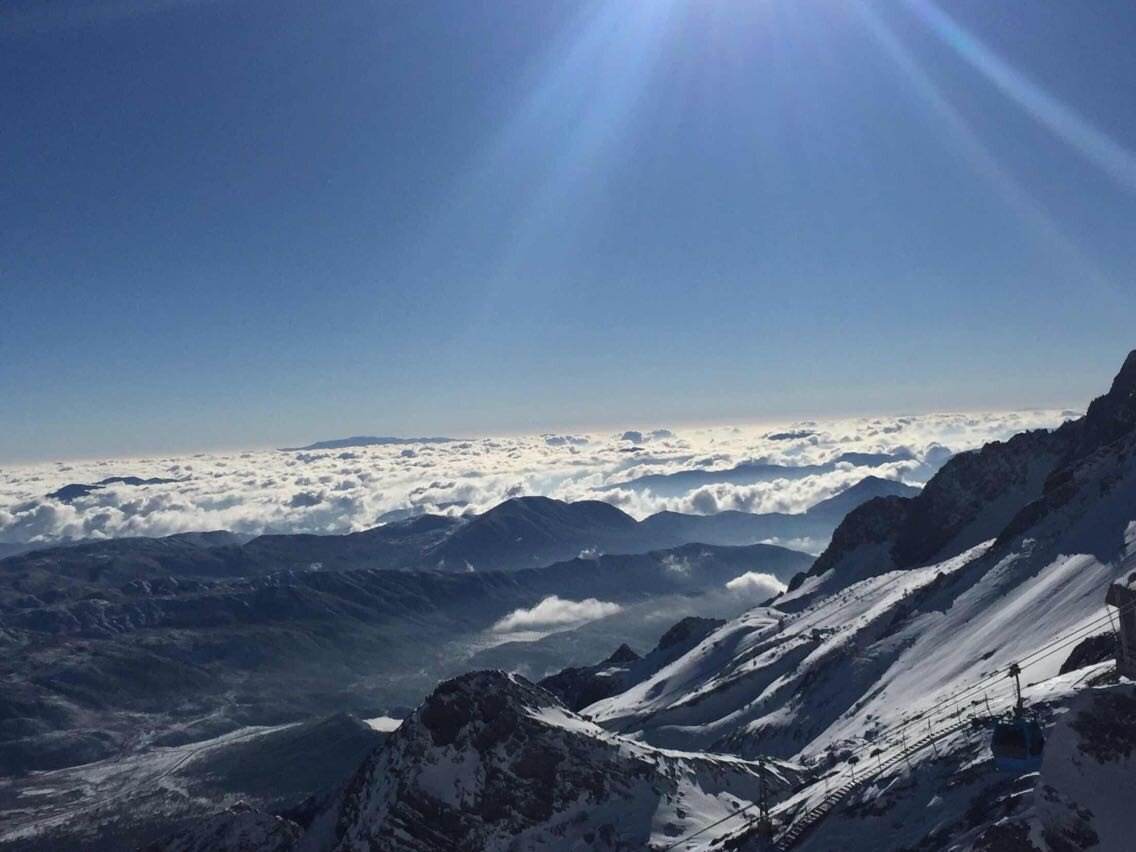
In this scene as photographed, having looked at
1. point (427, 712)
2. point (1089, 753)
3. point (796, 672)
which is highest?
point (1089, 753)

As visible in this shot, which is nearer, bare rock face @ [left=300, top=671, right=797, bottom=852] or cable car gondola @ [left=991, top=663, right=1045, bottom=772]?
cable car gondola @ [left=991, top=663, right=1045, bottom=772]

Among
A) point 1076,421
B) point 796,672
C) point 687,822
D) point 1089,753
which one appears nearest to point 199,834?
point 687,822

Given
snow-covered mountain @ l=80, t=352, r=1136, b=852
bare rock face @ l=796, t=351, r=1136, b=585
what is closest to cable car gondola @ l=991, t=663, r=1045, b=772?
snow-covered mountain @ l=80, t=352, r=1136, b=852

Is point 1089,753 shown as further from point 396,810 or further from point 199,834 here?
point 199,834

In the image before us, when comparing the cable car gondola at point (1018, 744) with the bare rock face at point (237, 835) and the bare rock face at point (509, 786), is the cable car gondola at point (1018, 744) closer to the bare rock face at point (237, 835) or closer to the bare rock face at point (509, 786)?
the bare rock face at point (509, 786)

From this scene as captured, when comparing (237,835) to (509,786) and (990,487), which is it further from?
(990,487)

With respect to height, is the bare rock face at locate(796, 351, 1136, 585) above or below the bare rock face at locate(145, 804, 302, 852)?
above

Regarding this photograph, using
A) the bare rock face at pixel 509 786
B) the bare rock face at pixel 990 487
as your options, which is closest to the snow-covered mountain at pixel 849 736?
the bare rock face at pixel 509 786

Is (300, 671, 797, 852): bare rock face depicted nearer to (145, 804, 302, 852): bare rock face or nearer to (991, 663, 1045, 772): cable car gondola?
(145, 804, 302, 852): bare rock face
